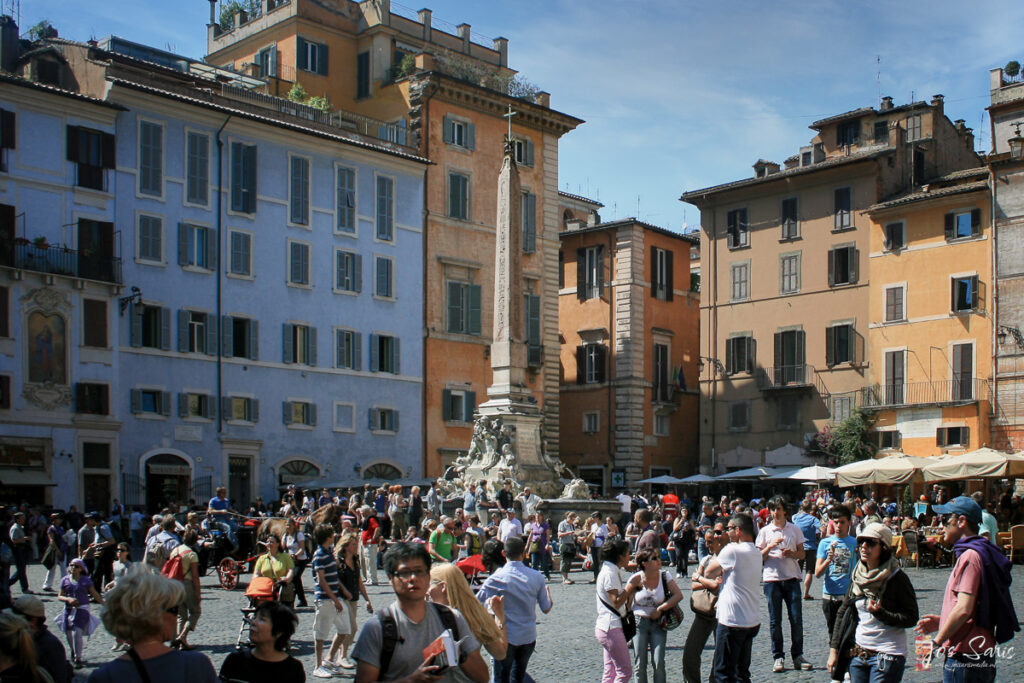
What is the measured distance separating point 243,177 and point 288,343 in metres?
4.69

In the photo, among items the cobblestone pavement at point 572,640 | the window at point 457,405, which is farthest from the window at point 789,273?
the cobblestone pavement at point 572,640

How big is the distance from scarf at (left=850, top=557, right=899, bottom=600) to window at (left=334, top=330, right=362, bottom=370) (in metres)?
30.0

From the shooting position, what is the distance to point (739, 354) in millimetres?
44969

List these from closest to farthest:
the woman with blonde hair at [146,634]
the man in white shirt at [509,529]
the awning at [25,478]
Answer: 1. the woman with blonde hair at [146,634]
2. the man in white shirt at [509,529]
3. the awning at [25,478]

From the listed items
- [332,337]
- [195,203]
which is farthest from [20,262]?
[332,337]

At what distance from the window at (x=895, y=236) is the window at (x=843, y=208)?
1535 mm

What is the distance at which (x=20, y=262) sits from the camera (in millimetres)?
30219

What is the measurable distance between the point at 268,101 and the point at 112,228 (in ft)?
24.7

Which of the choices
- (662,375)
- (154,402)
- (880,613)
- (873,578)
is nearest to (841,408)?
(662,375)

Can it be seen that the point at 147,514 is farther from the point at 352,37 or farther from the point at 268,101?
the point at 352,37

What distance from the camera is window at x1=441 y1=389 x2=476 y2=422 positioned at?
39.6 meters

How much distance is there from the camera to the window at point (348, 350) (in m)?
37.0

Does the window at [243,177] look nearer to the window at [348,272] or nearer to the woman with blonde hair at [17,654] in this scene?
the window at [348,272]

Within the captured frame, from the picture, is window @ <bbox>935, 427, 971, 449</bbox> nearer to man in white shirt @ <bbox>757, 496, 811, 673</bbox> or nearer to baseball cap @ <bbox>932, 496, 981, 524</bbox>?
man in white shirt @ <bbox>757, 496, 811, 673</bbox>
